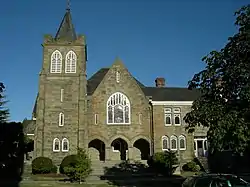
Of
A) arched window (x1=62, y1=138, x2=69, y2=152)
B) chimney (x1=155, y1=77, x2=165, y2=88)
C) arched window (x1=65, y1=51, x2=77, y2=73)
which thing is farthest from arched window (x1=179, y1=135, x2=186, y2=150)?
arched window (x1=65, y1=51, x2=77, y2=73)

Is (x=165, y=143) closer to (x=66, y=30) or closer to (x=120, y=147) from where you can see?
(x=120, y=147)

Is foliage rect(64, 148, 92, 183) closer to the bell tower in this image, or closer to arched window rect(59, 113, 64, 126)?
the bell tower

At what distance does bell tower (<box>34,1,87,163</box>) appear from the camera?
36156 mm

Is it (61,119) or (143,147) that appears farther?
(143,147)

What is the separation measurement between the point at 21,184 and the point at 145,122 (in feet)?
57.8

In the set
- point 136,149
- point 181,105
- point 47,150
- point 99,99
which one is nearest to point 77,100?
point 99,99

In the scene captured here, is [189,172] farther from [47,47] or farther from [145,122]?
[47,47]

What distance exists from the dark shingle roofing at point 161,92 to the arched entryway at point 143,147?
5650 millimetres

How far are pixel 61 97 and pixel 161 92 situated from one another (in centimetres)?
1344

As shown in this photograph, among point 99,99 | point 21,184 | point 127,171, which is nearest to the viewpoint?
point 21,184

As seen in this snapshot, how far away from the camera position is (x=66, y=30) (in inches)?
1630

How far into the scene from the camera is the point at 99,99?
3853 centimetres

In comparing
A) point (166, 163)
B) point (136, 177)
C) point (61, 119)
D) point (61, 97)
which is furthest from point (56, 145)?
point (166, 163)

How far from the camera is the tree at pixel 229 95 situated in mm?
14086
